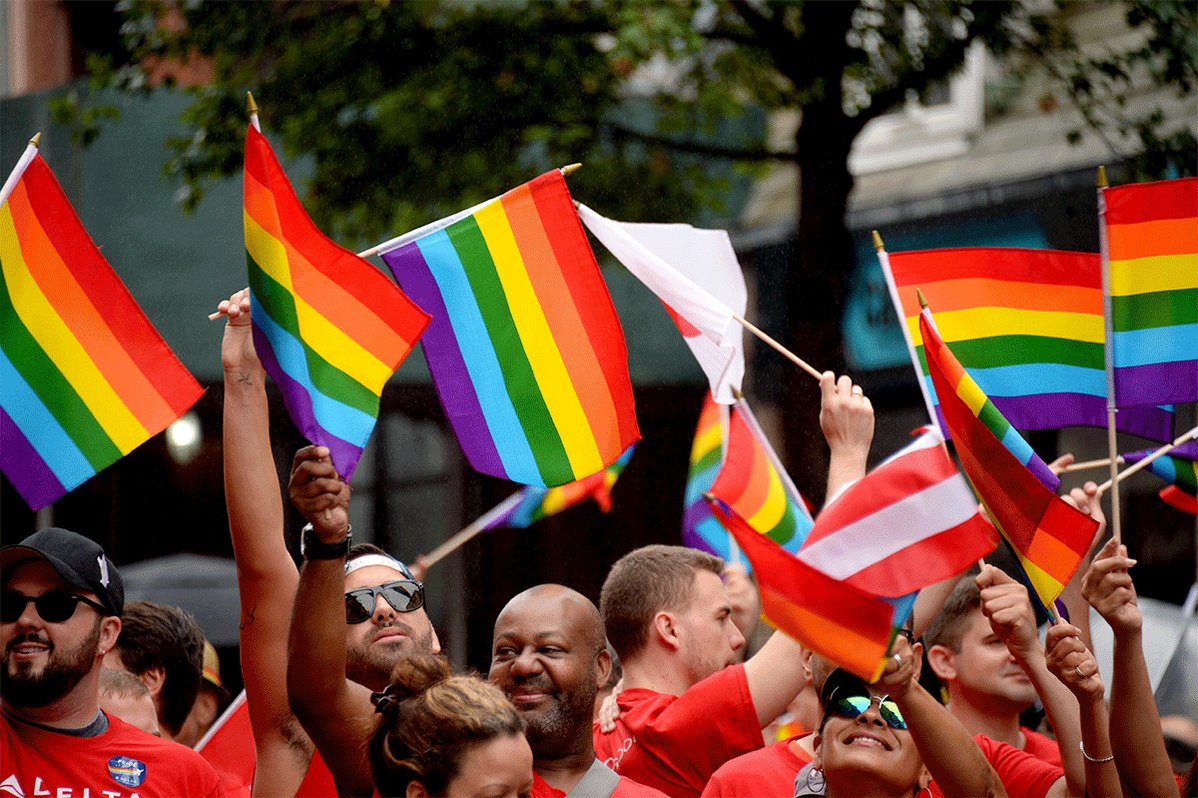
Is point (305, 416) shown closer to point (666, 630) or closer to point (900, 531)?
point (900, 531)

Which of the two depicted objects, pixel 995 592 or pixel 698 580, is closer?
pixel 995 592

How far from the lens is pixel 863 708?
3.70 metres

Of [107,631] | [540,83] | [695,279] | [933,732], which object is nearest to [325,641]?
[107,631]

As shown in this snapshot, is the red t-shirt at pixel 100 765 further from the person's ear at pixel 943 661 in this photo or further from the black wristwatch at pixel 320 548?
the person's ear at pixel 943 661

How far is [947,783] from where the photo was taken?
3531mm

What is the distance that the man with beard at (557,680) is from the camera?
3771 mm

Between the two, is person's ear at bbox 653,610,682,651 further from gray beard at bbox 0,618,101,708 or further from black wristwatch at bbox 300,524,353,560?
gray beard at bbox 0,618,101,708

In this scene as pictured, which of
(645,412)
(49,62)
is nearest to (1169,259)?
(645,412)

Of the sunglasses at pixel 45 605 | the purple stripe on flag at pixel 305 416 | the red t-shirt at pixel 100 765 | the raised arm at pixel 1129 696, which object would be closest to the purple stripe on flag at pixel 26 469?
the sunglasses at pixel 45 605

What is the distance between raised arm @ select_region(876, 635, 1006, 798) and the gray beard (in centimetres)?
193

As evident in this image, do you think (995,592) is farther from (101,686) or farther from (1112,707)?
(101,686)

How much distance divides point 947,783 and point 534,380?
1.67 m

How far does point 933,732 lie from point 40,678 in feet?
6.91

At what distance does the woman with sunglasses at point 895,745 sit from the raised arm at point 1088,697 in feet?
0.76
